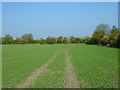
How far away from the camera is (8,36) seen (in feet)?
557

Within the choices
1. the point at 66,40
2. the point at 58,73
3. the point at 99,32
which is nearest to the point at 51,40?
the point at 66,40

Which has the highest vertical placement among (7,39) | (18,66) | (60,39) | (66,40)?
(7,39)

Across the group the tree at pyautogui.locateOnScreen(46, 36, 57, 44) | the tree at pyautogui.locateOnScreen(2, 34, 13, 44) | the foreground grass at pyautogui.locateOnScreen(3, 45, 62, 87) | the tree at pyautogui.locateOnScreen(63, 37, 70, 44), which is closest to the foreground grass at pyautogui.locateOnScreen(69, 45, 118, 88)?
the foreground grass at pyautogui.locateOnScreen(3, 45, 62, 87)

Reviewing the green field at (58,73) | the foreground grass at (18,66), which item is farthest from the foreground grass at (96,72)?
the foreground grass at (18,66)

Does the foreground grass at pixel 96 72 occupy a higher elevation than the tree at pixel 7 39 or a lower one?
lower

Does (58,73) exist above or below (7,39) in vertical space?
below

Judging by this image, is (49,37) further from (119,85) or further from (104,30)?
(119,85)

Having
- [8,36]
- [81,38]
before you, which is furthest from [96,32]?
[8,36]

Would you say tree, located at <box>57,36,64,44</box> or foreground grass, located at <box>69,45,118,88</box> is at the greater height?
tree, located at <box>57,36,64,44</box>

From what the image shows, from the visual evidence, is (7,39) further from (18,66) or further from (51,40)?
(18,66)

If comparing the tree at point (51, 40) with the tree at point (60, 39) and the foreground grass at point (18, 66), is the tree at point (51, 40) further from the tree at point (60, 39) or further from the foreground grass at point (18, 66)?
the foreground grass at point (18, 66)

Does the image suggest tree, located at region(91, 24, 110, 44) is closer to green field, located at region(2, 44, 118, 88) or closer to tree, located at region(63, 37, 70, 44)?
tree, located at region(63, 37, 70, 44)

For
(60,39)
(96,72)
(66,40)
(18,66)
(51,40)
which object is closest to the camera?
(96,72)

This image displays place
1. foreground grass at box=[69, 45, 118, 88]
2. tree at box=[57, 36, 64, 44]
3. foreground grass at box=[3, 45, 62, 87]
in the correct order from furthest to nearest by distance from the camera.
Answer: tree at box=[57, 36, 64, 44], foreground grass at box=[3, 45, 62, 87], foreground grass at box=[69, 45, 118, 88]
